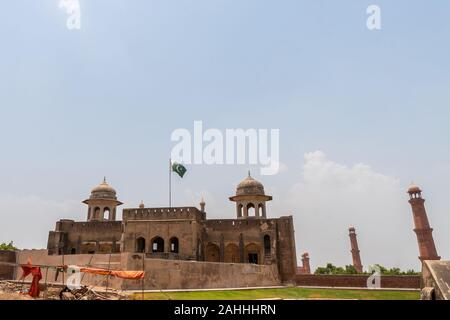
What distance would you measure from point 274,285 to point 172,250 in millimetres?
9182

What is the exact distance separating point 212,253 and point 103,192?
12858 millimetres

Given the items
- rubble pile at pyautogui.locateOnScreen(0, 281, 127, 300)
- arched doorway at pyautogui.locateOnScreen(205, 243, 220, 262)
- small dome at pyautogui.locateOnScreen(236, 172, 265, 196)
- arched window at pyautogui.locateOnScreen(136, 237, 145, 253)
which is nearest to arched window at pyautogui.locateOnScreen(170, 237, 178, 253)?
arched window at pyautogui.locateOnScreen(136, 237, 145, 253)

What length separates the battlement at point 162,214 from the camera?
30.4m

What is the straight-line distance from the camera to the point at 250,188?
34.0m

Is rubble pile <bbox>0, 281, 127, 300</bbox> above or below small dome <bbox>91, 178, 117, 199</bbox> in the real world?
below

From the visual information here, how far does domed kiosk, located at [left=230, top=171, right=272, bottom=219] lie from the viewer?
33625mm

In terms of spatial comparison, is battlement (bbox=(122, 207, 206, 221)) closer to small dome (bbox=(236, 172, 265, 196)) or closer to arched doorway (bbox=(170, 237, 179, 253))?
arched doorway (bbox=(170, 237, 179, 253))

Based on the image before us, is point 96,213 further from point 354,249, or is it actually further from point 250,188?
point 354,249

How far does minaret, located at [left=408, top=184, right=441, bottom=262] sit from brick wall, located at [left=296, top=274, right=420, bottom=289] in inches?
720

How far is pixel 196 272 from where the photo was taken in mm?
21891

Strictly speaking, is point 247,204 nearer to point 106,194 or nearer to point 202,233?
point 202,233

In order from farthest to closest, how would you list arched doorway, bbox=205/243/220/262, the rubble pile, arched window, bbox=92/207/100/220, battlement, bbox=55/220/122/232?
arched window, bbox=92/207/100/220 → battlement, bbox=55/220/122/232 → arched doorway, bbox=205/243/220/262 → the rubble pile

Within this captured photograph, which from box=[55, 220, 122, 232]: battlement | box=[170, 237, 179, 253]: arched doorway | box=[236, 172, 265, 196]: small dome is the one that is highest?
box=[236, 172, 265, 196]: small dome
